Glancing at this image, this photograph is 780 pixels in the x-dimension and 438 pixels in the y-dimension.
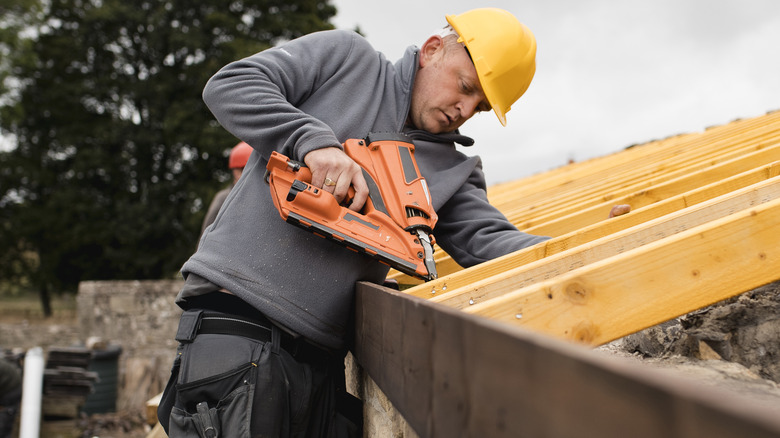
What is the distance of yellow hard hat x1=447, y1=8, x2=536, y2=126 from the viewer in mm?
2135

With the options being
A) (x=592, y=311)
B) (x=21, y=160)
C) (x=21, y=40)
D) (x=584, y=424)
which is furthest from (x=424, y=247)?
(x=21, y=160)

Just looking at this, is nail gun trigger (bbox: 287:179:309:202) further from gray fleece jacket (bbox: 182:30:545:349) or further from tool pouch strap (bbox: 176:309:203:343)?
tool pouch strap (bbox: 176:309:203:343)

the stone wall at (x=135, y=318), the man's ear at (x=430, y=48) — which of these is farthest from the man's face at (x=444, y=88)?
the stone wall at (x=135, y=318)

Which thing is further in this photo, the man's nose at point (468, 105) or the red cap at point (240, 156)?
the red cap at point (240, 156)

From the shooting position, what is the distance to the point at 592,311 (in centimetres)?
122

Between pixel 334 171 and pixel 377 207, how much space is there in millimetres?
197

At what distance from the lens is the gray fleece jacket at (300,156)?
6.23 ft

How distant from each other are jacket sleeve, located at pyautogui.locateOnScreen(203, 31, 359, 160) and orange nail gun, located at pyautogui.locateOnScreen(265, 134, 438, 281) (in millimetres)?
108

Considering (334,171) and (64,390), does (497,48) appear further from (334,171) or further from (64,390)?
(64,390)

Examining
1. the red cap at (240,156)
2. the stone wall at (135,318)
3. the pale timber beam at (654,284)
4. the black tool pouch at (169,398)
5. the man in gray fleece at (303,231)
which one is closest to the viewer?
the pale timber beam at (654,284)

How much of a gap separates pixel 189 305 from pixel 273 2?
1835 cm

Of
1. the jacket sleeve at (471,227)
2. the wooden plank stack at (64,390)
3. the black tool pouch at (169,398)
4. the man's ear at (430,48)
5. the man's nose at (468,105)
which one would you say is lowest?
the wooden plank stack at (64,390)

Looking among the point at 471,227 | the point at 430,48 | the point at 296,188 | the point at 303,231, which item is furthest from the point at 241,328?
the point at 430,48

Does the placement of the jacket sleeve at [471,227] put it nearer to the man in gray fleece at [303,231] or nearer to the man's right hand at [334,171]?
the man in gray fleece at [303,231]
